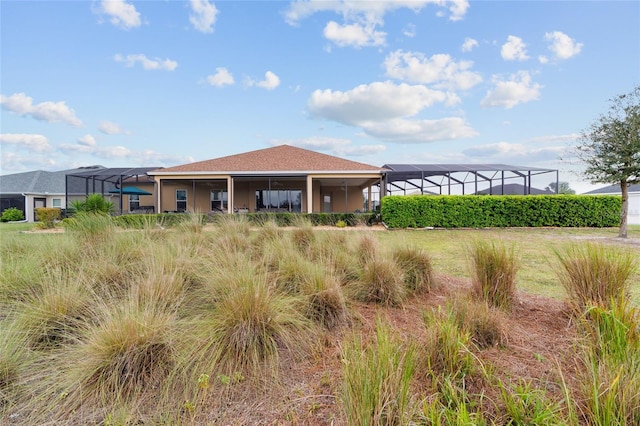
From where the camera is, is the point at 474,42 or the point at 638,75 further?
the point at 474,42

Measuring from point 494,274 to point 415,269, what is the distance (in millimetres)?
930

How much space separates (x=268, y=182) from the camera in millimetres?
22094

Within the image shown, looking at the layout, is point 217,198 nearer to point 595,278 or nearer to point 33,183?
point 33,183

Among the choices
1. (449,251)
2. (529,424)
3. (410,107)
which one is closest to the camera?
(529,424)

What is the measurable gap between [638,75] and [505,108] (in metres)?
4.29

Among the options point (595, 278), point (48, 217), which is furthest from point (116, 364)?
point (48, 217)

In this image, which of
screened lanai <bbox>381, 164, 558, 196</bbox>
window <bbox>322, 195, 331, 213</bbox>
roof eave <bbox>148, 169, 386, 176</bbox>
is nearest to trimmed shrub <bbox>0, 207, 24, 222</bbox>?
roof eave <bbox>148, 169, 386, 176</bbox>

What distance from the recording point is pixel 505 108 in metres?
13.9

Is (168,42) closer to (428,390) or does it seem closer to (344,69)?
(344,69)

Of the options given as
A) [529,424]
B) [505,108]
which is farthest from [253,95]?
[529,424]

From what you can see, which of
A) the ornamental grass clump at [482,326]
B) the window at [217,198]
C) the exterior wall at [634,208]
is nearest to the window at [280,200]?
Answer: the window at [217,198]

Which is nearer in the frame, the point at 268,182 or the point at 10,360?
the point at 10,360

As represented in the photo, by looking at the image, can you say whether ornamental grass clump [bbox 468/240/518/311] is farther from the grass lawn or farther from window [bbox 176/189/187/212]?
window [bbox 176/189/187/212]

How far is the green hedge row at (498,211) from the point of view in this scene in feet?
Result: 48.3
